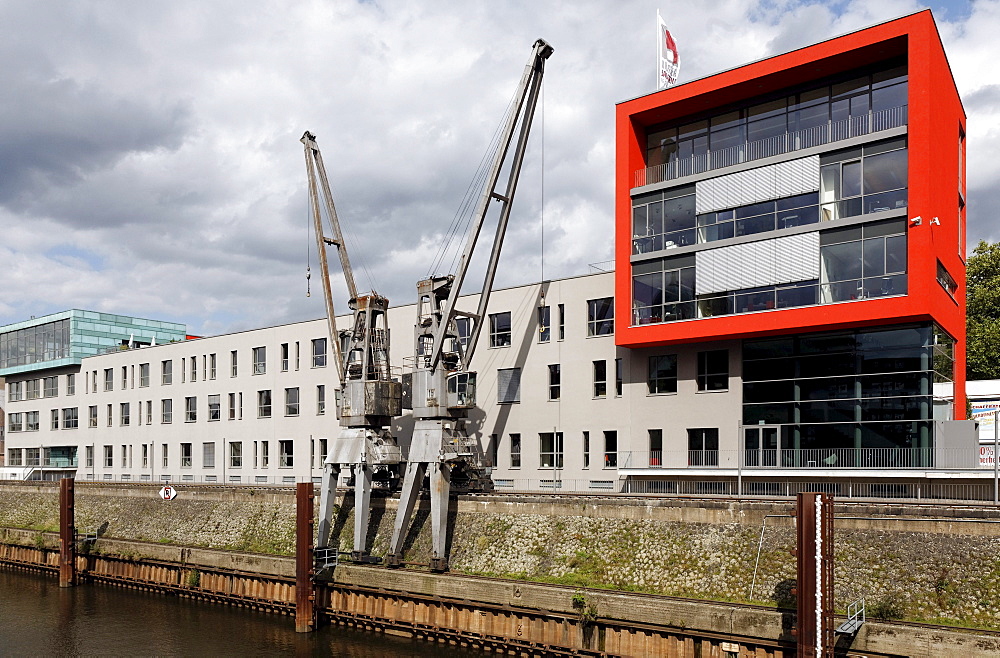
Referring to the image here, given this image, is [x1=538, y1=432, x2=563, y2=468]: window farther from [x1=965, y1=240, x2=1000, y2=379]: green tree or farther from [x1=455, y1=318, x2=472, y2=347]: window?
[x1=965, y1=240, x2=1000, y2=379]: green tree

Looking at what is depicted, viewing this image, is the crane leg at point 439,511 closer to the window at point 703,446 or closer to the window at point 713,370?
the window at point 703,446

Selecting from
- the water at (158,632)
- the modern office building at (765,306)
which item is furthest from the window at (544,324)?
the water at (158,632)

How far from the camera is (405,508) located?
3669 cm

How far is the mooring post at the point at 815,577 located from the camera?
2281 centimetres

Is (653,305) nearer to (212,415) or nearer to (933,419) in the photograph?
(933,419)

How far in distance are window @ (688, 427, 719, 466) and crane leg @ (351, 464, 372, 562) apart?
560 inches

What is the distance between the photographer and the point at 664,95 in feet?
133

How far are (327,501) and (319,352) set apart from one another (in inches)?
681

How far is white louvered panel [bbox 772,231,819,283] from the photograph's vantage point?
1410 inches

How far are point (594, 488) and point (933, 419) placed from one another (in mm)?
15360

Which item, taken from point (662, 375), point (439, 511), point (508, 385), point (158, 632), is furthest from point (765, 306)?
point (158, 632)

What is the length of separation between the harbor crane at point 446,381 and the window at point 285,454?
59.3ft

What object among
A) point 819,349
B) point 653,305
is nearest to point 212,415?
point 653,305

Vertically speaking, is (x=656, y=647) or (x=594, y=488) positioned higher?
(x=594, y=488)
